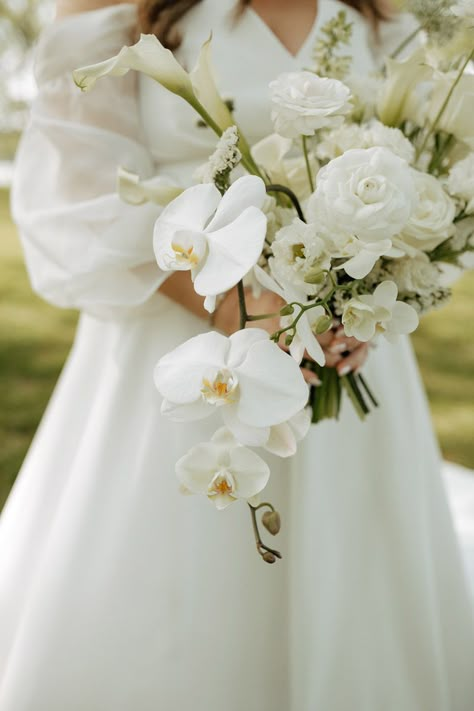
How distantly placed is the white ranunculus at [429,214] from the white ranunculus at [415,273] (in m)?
0.05

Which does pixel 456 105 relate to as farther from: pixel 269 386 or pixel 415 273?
pixel 269 386

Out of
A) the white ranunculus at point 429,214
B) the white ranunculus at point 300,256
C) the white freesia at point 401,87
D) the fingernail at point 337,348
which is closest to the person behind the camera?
the white ranunculus at point 300,256

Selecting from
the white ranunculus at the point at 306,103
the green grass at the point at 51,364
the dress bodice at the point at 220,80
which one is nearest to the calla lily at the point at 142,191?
the white ranunculus at the point at 306,103

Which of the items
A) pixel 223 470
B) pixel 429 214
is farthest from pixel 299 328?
pixel 429 214

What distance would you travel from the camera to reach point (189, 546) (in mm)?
1408

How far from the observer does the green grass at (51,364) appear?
3.62 metres

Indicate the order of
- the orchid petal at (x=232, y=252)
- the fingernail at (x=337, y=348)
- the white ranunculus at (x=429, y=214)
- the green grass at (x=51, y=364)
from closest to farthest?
the orchid petal at (x=232, y=252)
the white ranunculus at (x=429, y=214)
the fingernail at (x=337, y=348)
the green grass at (x=51, y=364)

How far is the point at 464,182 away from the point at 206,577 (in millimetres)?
811

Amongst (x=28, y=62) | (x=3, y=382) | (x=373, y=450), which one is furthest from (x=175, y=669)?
(x=28, y=62)

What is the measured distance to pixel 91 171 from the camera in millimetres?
1386

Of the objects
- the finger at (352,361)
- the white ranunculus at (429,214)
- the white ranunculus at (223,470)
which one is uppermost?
the finger at (352,361)

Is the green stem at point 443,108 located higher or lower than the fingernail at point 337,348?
higher

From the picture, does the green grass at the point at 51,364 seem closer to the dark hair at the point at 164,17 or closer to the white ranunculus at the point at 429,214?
the dark hair at the point at 164,17

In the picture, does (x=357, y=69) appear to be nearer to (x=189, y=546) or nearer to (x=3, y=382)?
(x=189, y=546)
